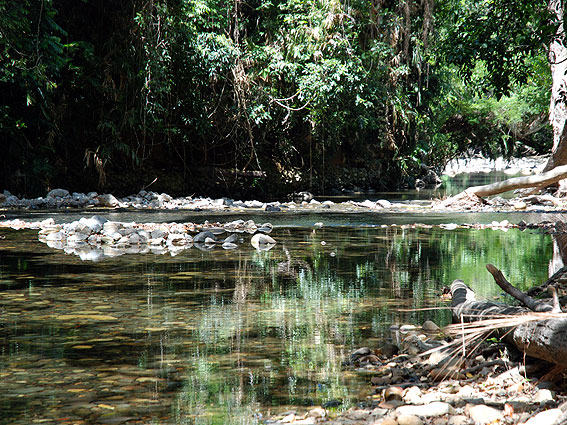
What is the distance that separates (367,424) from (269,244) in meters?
5.77

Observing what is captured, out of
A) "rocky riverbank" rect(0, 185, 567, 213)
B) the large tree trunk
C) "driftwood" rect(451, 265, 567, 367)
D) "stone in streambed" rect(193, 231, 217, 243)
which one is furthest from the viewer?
the large tree trunk

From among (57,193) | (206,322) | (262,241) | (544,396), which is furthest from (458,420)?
(57,193)

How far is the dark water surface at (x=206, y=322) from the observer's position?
266 cm

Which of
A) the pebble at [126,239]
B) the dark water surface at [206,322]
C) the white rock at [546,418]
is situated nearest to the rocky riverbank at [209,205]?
the pebble at [126,239]

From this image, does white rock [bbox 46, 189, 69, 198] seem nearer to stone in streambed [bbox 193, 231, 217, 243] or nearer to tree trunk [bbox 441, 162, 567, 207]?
stone in streambed [bbox 193, 231, 217, 243]

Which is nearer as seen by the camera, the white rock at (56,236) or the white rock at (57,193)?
the white rock at (56,236)

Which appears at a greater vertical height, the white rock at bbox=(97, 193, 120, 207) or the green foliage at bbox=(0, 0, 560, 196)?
the green foliage at bbox=(0, 0, 560, 196)

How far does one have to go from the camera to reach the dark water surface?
266 centimetres

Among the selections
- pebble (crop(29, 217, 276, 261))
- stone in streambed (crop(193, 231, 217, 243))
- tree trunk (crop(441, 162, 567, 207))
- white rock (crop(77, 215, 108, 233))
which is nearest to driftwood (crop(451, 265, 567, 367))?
pebble (crop(29, 217, 276, 261))

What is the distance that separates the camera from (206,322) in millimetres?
3973

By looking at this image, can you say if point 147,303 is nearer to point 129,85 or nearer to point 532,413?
point 532,413

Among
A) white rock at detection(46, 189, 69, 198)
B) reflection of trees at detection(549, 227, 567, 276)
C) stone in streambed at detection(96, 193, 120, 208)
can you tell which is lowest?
reflection of trees at detection(549, 227, 567, 276)

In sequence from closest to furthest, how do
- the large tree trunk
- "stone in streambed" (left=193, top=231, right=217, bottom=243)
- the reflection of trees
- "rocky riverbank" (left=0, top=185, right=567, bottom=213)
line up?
the reflection of trees, "stone in streambed" (left=193, top=231, right=217, bottom=243), "rocky riverbank" (left=0, top=185, right=567, bottom=213), the large tree trunk

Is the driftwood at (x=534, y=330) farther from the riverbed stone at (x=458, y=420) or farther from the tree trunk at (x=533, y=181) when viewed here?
the tree trunk at (x=533, y=181)
